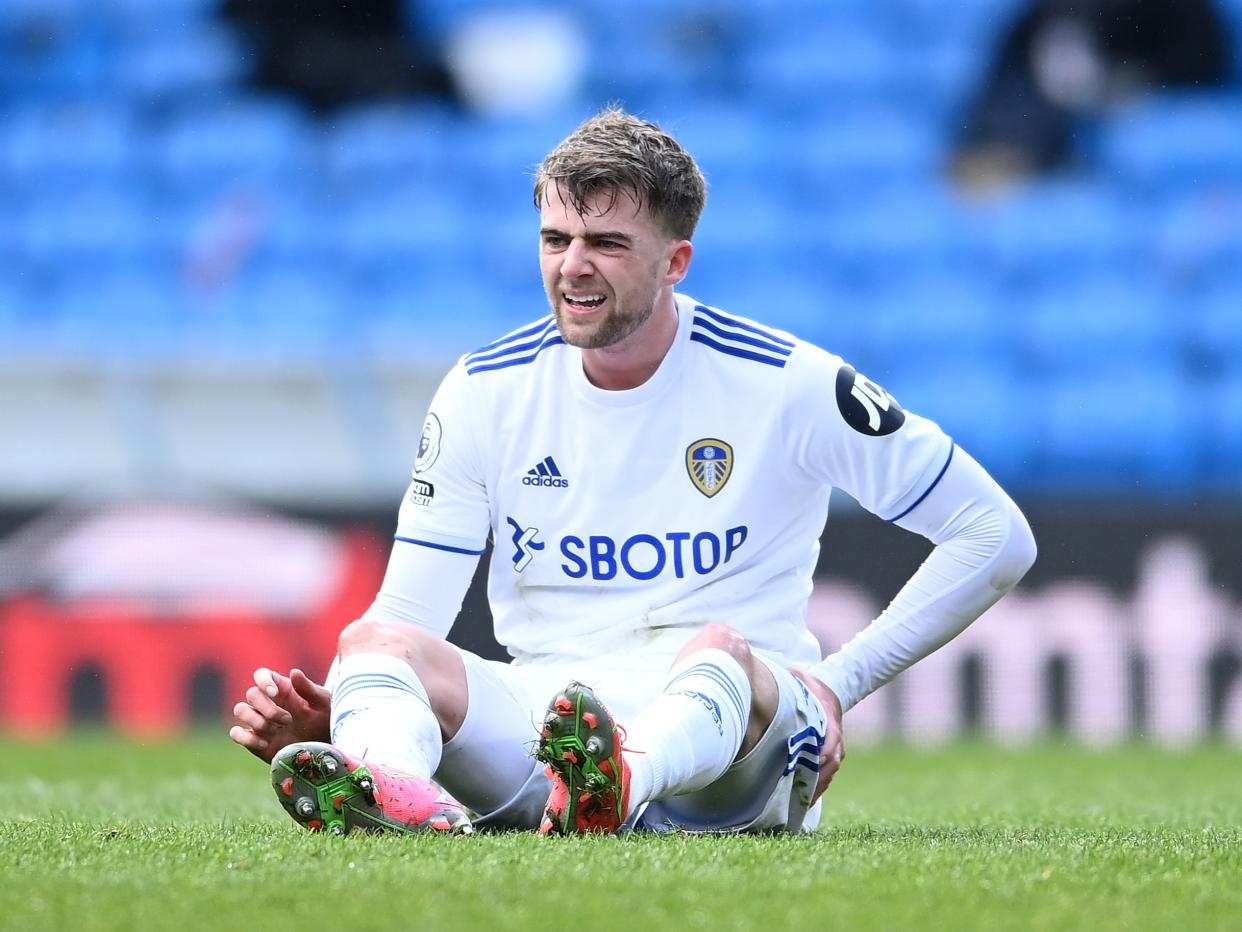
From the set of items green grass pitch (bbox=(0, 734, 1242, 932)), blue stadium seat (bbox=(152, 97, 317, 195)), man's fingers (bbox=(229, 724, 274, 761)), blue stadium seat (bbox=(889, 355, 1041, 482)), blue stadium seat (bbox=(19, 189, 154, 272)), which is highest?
blue stadium seat (bbox=(152, 97, 317, 195))

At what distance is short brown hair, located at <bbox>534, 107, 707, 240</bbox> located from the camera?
3705 mm

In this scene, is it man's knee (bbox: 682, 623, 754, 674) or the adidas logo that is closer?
man's knee (bbox: 682, 623, 754, 674)

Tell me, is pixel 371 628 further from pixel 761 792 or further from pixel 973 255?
pixel 973 255

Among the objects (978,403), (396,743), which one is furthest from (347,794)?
(978,403)

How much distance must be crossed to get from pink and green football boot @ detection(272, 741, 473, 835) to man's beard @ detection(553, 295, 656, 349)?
0.96m

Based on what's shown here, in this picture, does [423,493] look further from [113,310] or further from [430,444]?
[113,310]

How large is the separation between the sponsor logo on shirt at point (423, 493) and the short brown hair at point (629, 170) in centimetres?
61

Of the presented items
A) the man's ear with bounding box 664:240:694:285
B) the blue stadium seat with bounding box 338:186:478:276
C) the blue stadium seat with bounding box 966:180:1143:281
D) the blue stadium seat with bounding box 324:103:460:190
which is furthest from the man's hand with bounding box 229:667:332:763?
the blue stadium seat with bounding box 324:103:460:190

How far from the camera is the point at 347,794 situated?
3135 mm

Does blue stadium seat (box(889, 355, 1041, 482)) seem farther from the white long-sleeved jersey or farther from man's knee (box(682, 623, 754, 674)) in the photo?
man's knee (box(682, 623, 754, 674))

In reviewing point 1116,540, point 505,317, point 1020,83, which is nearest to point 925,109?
point 1020,83

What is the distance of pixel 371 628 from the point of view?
3.51 meters

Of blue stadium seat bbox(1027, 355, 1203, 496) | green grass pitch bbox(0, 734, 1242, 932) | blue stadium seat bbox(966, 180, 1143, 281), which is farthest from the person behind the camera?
blue stadium seat bbox(966, 180, 1143, 281)

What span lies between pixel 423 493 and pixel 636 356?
51cm
